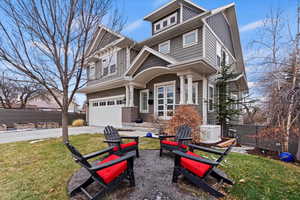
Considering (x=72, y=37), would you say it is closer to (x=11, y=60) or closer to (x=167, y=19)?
(x=11, y=60)

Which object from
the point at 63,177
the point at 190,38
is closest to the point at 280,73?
the point at 190,38

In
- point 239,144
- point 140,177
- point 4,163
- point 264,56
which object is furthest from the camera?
point 239,144

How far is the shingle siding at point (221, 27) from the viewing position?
9482 millimetres

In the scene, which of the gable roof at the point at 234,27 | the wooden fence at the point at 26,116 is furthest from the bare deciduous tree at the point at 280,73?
the wooden fence at the point at 26,116

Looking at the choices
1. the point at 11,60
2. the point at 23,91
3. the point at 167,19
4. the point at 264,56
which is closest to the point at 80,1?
the point at 11,60

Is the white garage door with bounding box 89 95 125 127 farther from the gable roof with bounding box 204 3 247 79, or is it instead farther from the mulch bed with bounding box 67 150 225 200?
the gable roof with bounding box 204 3 247 79

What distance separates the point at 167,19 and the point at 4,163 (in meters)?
11.9

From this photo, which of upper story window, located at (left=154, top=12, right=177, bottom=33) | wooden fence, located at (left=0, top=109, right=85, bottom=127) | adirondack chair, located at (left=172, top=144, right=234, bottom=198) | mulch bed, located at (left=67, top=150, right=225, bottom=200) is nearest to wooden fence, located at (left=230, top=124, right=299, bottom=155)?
adirondack chair, located at (left=172, top=144, right=234, bottom=198)

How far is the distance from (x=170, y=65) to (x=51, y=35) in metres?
5.14

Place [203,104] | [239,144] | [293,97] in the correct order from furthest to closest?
1. [203,104]
2. [239,144]
3. [293,97]

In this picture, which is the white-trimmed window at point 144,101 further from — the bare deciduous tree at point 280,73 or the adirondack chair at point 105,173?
the adirondack chair at point 105,173

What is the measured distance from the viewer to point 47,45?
509cm

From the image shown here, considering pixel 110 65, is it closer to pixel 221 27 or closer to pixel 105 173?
pixel 221 27

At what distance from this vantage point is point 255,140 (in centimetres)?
625
